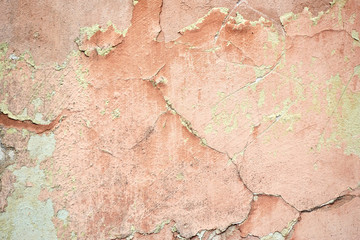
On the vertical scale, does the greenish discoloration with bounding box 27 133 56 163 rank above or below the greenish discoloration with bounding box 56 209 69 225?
above

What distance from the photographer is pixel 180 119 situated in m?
1.75

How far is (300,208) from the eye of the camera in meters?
1.95

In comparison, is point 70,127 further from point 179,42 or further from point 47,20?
point 179,42

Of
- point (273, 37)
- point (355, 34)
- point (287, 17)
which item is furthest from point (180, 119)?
point (355, 34)

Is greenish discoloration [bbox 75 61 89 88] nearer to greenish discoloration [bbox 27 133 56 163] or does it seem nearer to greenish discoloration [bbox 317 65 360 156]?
greenish discoloration [bbox 27 133 56 163]

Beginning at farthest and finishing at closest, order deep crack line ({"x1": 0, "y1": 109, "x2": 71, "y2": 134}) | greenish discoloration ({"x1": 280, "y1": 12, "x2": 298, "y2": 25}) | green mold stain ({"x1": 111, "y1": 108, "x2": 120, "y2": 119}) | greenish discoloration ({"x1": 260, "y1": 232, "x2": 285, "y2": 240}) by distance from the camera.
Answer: greenish discoloration ({"x1": 260, "y1": 232, "x2": 285, "y2": 240}), greenish discoloration ({"x1": 280, "y1": 12, "x2": 298, "y2": 25}), green mold stain ({"x1": 111, "y1": 108, "x2": 120, "y2": 119}), deep crack line ({"x1": 0, "y1": 109, "x2": 71, "y2": 134})

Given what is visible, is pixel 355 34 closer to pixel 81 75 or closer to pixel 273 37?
pixel 273 37

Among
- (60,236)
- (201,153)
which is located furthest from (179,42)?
(60,236)

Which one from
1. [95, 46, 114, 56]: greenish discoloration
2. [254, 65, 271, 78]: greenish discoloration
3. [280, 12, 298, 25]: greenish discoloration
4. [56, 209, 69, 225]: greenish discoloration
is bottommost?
[56, 209, 69, 225]: greenish discoloration

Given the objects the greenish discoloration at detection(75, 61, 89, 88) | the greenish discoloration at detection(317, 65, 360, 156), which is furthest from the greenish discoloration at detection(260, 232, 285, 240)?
the greenish discoloration at detection(75, 61, 89, 88)

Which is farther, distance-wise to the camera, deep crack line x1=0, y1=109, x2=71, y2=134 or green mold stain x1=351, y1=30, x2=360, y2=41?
green mold stain x1=351, y1=30, x2=360, y2=41

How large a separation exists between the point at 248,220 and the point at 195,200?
0.29m

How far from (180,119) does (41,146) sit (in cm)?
59

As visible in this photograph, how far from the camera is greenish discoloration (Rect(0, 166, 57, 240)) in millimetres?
1578
